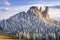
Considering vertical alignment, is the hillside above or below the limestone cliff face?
below

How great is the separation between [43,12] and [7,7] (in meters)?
1.09

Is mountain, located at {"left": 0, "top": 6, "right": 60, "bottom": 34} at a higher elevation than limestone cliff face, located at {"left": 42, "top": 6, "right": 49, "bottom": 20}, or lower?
lower

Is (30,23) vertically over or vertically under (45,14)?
under

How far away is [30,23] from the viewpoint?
7.09 meters

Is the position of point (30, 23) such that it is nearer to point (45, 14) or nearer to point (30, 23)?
point (30, 23)

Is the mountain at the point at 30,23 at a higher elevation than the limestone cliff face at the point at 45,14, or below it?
below

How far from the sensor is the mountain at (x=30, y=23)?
7047mm

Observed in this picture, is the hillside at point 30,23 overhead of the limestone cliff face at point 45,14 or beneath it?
beneath

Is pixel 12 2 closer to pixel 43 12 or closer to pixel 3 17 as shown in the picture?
pixel 3 17

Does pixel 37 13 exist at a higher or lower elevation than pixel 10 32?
higher

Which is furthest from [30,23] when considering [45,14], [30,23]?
[45,14]

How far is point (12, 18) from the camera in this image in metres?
7.11

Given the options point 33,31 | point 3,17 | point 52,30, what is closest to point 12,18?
point 3,17

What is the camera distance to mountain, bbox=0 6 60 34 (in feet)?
23.1
